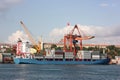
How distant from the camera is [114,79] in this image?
84562 millimetres

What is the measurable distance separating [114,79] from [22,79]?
1901 centimetres

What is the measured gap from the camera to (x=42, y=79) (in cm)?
8106

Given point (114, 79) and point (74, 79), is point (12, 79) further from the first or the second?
point (114, 79)

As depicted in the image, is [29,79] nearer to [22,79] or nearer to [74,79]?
[22,79]

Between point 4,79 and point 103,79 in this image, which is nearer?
point 4,79

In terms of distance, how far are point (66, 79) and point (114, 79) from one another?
33.3ft

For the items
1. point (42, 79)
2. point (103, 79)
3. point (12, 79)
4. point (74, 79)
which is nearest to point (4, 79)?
point (12, 79)

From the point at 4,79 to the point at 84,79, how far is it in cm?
1637

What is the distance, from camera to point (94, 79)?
275 ft

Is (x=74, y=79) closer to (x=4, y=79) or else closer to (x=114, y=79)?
(x=114, y=79)

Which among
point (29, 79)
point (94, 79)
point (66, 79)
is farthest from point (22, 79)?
point (94, 79)

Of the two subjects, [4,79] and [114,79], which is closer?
[4,79]

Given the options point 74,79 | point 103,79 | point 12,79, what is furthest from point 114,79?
point 12,79

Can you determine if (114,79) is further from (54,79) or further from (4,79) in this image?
(4,79)
